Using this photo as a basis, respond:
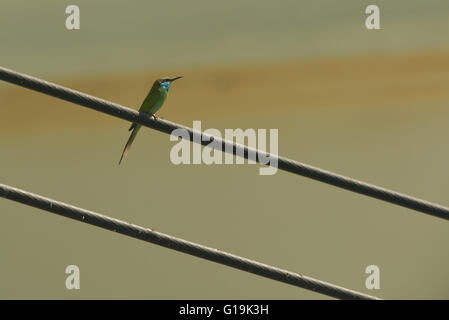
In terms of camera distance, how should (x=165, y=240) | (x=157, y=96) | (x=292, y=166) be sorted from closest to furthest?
Result: (x=165, y=240) < (x=292, y=166) < (x=157, y=96)

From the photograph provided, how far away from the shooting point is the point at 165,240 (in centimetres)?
401

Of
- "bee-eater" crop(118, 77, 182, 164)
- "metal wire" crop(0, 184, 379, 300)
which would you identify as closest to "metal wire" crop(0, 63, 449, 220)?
"metal wire" crop(0, 184, 379, 300)

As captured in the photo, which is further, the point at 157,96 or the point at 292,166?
the point at 157,96

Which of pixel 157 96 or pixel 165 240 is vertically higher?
pixel 157 96

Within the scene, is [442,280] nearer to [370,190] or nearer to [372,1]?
[372,1]

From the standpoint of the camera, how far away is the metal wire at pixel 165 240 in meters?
3.91

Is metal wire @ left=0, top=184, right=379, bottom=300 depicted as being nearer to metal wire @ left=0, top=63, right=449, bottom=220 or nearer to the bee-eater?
metal wire @ left=0, top=63, right=449, bottom=220

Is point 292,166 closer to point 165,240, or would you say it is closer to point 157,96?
point 165,240

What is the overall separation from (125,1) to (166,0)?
16.3 inches

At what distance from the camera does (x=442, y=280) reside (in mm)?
9492

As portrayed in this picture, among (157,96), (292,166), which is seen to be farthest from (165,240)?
(157,96)

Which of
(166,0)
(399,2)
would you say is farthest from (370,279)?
(166,0)
